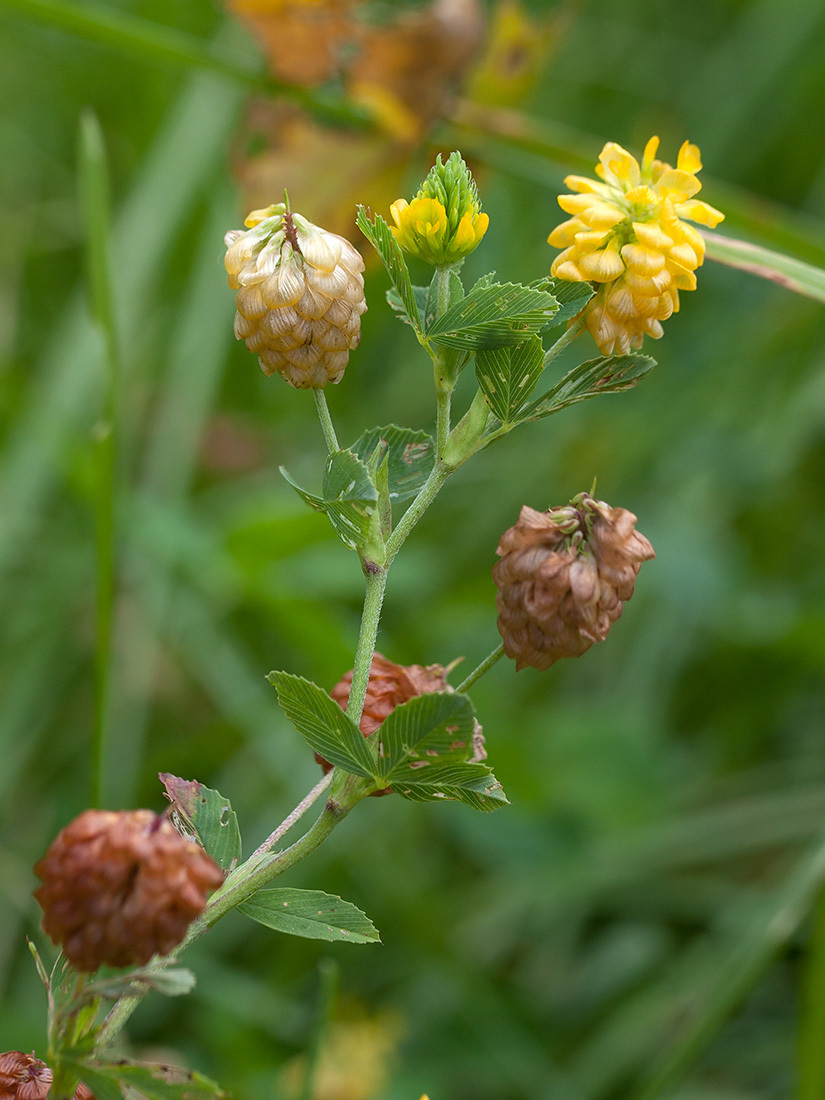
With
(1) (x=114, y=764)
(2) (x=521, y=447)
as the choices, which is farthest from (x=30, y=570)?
(2) (x=521, y=447)

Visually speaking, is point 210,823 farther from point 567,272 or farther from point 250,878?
point 567,272

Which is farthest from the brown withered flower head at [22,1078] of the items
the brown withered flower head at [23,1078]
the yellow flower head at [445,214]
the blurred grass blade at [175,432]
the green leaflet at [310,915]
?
the blurred grass blade at [175,432]

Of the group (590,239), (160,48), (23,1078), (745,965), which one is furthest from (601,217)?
(160,48)

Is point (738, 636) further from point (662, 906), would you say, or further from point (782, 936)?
point (782, 936)

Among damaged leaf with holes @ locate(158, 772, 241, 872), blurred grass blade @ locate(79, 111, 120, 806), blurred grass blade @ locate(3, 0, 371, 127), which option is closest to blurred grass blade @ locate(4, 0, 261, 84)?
blurred grass blade @ locate(3, 0, 371, 127)

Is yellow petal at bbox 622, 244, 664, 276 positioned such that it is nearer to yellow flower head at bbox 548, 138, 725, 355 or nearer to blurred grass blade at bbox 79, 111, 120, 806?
yellow flower head at bbox 548, 138, 725, 355

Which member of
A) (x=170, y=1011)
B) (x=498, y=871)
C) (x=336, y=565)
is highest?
(x=336, y=565)

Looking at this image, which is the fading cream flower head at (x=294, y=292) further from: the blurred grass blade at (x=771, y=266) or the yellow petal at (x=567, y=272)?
the blurred grass blade at (x=771, y=266)
